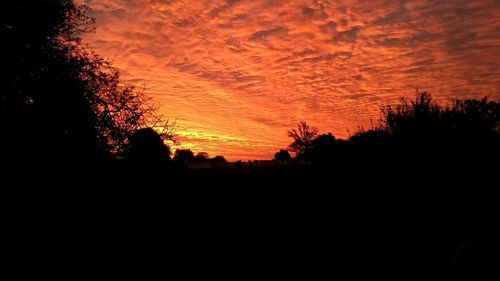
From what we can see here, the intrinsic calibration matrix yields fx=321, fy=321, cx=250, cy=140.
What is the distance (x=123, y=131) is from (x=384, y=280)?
42.4ft

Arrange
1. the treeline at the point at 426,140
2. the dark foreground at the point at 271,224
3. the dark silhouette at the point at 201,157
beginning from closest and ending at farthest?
the dark foreground at the point at 271,224
the treeline at the point at 426,140
the dark silhouette at the point at 201,157

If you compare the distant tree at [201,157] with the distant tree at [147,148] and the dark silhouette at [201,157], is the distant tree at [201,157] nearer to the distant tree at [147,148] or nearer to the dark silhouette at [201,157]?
the dark silhouette at [201,157]

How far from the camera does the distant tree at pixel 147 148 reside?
16528mm

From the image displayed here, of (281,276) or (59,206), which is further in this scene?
(59,206)

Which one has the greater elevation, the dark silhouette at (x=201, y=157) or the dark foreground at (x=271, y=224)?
the dark silhouette at (x=201, y=157)

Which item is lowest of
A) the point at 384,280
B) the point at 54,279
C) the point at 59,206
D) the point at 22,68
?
the point at 54,279

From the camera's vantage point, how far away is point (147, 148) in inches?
816

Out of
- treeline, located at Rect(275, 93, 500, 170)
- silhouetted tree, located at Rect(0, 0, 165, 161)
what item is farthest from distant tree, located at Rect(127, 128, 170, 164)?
treeline, located at Rect(275, 93, 500, 170)

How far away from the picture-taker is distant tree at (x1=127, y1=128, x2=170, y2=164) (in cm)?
1653

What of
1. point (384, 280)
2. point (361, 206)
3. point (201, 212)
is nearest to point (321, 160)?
point (361, 206)

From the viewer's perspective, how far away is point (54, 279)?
7461 millimetres

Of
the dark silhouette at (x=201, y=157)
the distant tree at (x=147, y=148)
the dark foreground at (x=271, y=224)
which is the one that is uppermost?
the dark silhouette at (x=201, y=157)

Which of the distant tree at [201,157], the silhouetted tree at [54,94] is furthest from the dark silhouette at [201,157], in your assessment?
the silhouetted tree at [54,94]

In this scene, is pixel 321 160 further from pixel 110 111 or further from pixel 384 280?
pixel 384 280
